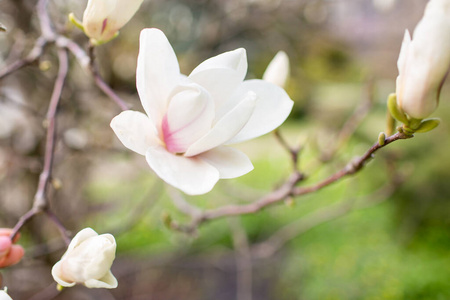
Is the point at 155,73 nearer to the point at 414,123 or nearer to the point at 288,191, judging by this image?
the point at 414,123

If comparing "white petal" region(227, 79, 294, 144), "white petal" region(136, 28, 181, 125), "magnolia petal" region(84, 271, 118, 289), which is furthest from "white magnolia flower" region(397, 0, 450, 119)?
"magnolia petal" region(84, 271, 118, 289)

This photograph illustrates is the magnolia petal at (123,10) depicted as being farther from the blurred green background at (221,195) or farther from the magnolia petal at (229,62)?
the blurred green background at (221,195)

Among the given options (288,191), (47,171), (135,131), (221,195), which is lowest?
(221,195)

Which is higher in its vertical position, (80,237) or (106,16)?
(106,16)

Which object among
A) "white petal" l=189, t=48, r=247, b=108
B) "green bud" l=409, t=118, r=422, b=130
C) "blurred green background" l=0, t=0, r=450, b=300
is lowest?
"blurred green background" l=0, t=0, r=450, b=300

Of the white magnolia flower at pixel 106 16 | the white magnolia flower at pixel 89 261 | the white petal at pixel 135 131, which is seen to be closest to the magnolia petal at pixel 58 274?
the white magnolia flower at pixel 89 261

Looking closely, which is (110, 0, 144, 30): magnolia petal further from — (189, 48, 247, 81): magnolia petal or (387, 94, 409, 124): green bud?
(387, 94, 409, 124): green bud

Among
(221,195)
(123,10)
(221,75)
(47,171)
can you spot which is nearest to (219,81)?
(221,75)

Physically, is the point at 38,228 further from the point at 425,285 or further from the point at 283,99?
the point at 425,285
